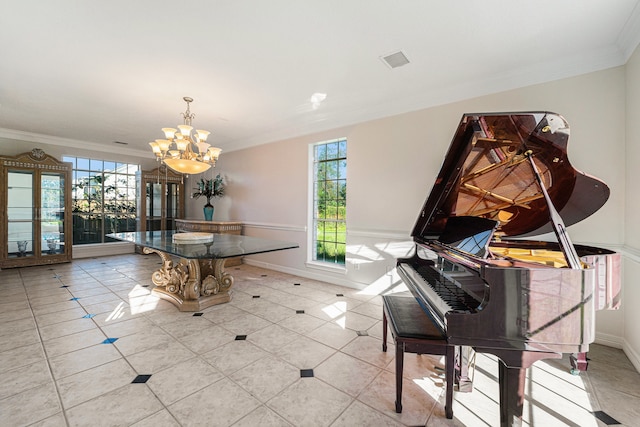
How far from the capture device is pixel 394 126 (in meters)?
3.78

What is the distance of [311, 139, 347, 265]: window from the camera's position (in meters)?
4.56

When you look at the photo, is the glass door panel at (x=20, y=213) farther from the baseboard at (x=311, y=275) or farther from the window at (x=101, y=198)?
the baseboard at (x=311, y=275)

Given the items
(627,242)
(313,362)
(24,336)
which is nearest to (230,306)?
(313,362)

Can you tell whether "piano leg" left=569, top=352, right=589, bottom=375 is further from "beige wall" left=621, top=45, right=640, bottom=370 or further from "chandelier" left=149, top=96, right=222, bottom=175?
"chandelier" left=149, top=96, right=222, bottom=175

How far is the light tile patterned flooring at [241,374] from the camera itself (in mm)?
1618

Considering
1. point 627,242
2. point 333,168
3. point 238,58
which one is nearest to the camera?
point 627,242

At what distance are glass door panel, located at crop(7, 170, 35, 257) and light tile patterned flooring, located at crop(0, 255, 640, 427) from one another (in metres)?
2.78

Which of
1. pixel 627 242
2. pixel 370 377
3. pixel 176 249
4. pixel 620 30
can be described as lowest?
pixel 370 377

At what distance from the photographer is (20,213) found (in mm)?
5332

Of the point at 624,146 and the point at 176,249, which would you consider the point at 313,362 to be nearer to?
the point at 176,249

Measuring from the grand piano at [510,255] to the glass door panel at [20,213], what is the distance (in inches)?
286

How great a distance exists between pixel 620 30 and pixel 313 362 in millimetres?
3733

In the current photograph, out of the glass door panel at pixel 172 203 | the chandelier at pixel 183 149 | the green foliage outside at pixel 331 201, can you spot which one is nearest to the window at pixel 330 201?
the green foliage outside at pixel 331 201

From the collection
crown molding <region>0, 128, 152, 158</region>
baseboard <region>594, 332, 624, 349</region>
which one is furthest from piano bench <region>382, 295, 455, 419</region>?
crown molding <region>0, 128, 152, 158</region>
